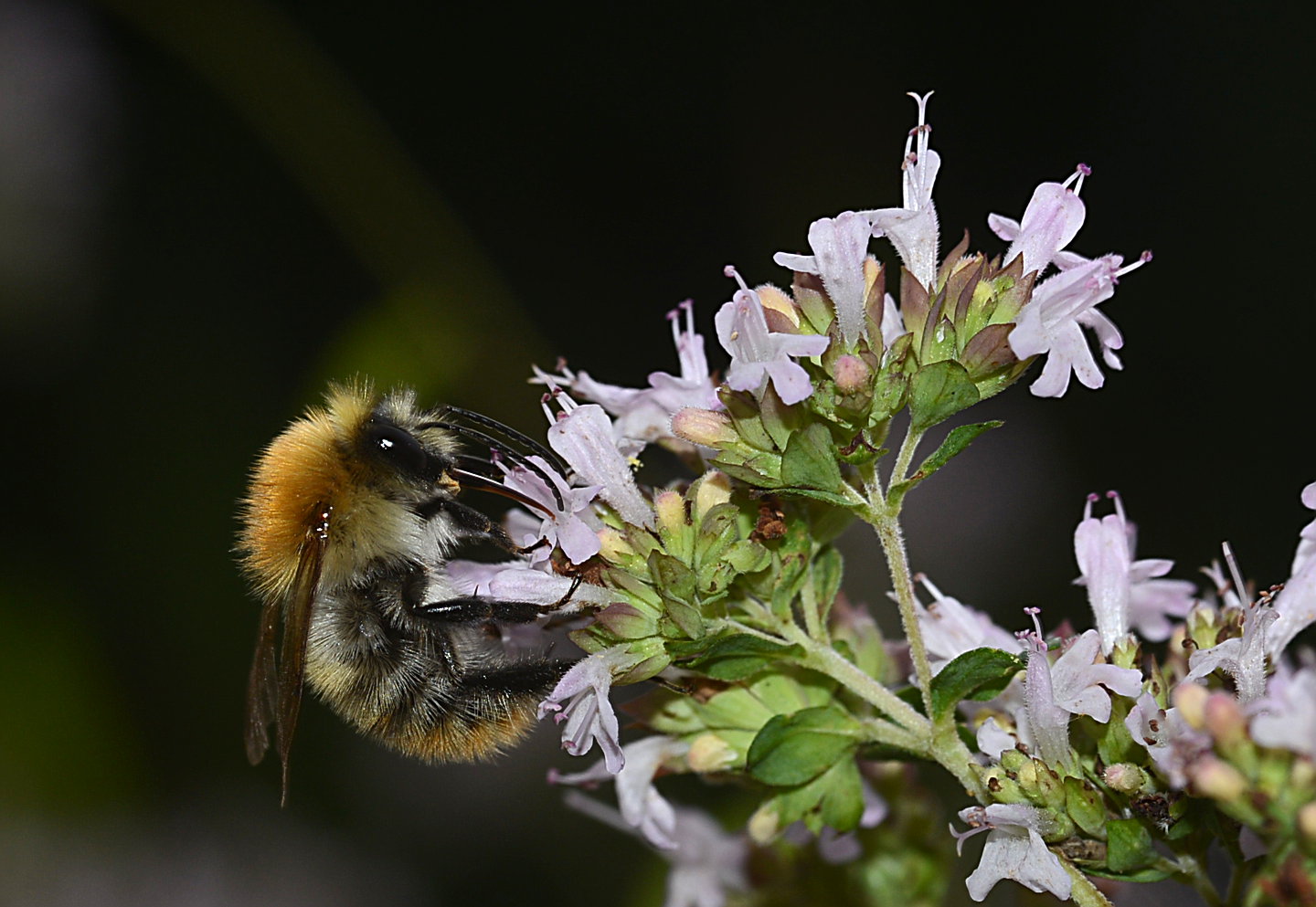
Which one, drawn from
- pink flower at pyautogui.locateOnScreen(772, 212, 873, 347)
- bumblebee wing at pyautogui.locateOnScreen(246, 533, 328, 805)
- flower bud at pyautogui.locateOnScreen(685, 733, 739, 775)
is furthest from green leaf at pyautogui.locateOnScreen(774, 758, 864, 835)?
bumblebee wing at pyautogui.locateOnScreen(246, 533, 328, 805)

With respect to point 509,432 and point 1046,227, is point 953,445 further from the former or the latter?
point 509,432

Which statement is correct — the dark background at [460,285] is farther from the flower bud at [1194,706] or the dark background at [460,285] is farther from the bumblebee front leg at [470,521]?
the flower bud at [1194,706]

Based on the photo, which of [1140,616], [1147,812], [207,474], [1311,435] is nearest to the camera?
[1147,812]

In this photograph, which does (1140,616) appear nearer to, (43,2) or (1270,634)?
(1270,634)

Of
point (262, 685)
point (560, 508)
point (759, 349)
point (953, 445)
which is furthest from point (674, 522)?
point (262, 685)

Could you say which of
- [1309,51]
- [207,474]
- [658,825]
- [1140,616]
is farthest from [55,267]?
[1309,51]

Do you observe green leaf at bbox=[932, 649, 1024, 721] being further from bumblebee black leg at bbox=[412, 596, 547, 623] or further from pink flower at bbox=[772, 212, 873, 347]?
bumblebee black leg at bbox=[412, 596, 547, 623]
